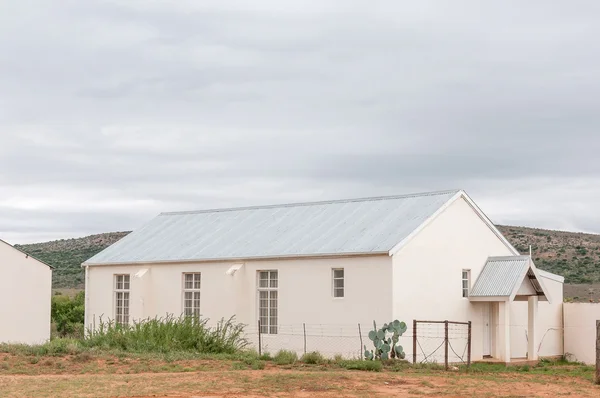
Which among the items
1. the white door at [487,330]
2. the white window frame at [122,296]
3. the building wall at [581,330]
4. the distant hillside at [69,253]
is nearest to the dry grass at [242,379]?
the white door at [487,330]

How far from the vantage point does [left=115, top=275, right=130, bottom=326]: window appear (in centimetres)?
3944

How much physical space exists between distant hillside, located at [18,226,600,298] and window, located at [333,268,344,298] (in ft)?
86.0

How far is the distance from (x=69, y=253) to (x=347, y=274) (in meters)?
53.7

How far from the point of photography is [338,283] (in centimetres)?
3338

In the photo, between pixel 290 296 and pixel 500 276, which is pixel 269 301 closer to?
pixel 290 296

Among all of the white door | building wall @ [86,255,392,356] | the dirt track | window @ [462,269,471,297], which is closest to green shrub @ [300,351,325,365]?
the dirt track

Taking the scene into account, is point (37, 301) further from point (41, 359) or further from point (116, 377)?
point (116, 377)

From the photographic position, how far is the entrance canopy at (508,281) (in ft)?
111

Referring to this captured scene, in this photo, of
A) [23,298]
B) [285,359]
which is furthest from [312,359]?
[23,298]

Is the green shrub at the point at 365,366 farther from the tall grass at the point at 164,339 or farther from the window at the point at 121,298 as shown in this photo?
the window at the point at 121,298

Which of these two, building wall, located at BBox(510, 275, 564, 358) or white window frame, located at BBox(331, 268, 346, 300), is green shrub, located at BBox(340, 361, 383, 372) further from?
building wall, located at BBox(510, 275, 564, 358)

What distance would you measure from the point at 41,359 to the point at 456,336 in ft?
45.0

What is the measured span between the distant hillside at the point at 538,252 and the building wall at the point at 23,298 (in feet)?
95.1

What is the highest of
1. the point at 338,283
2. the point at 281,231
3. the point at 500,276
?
the point at 281,231
